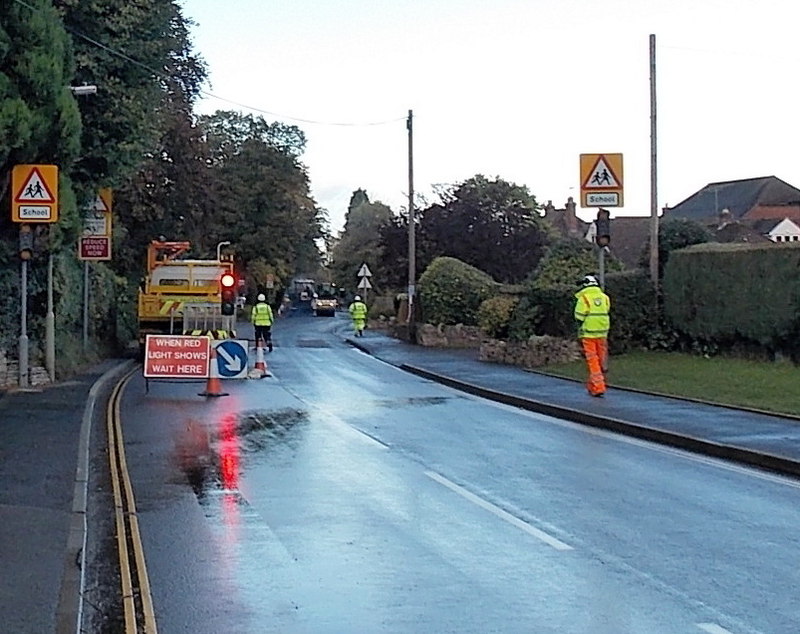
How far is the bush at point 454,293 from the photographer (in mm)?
41281

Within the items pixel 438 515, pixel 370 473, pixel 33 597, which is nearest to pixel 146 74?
pixel 370 473

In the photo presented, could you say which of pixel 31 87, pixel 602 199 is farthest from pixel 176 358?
pixel 602 199

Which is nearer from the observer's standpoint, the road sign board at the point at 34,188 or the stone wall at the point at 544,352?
the road sign board at the point at 34,188

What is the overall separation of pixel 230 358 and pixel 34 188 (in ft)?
15.7

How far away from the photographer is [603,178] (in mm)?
20875

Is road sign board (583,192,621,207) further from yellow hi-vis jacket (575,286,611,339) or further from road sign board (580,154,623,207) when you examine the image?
yellow hi-vis jacket (575,286,611,339)

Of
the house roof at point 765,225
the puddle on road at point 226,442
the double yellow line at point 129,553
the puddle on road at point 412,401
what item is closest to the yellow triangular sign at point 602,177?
the puddle on road at point 412,401

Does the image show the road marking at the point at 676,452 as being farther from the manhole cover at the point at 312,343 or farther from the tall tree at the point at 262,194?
the tall tree at the point at 262,194

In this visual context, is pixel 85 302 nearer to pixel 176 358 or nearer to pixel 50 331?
pixel 50 331

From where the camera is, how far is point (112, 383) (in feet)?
87.4

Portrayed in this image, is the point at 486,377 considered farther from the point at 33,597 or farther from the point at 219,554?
the point at 33,597

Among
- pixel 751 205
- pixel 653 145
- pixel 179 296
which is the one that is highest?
pixel 751 205

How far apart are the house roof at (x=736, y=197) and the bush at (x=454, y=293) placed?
68859mm

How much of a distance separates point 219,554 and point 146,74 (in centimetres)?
1834
